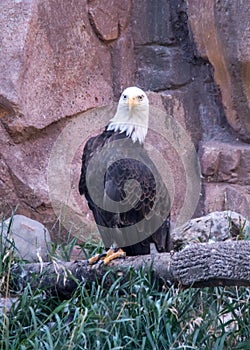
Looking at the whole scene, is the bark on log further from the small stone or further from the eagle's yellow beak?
the eagle's yellow beak

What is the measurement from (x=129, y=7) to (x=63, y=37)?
758 millimetres

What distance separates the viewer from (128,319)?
4094 mm

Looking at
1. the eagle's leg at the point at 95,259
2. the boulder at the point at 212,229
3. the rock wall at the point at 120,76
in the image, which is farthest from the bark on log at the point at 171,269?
the rock wall at the point at 120,76

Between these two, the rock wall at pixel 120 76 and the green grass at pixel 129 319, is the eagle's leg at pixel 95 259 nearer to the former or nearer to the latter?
the green grass at pixel 129 319

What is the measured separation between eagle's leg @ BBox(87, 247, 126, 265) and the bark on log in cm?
5

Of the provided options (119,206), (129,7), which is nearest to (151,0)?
(129,7)

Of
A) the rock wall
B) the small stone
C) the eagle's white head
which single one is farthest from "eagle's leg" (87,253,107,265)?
the rock wall

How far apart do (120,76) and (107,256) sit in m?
2.41

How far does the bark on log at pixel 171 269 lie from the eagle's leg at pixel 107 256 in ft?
0.15

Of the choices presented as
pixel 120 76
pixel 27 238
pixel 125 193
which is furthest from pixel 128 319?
pixel 120 76

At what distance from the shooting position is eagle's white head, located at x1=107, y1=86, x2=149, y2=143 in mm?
5227

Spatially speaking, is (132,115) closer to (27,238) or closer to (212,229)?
(212,229)

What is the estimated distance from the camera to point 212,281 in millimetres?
4047

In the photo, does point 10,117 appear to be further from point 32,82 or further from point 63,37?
point 63,37
